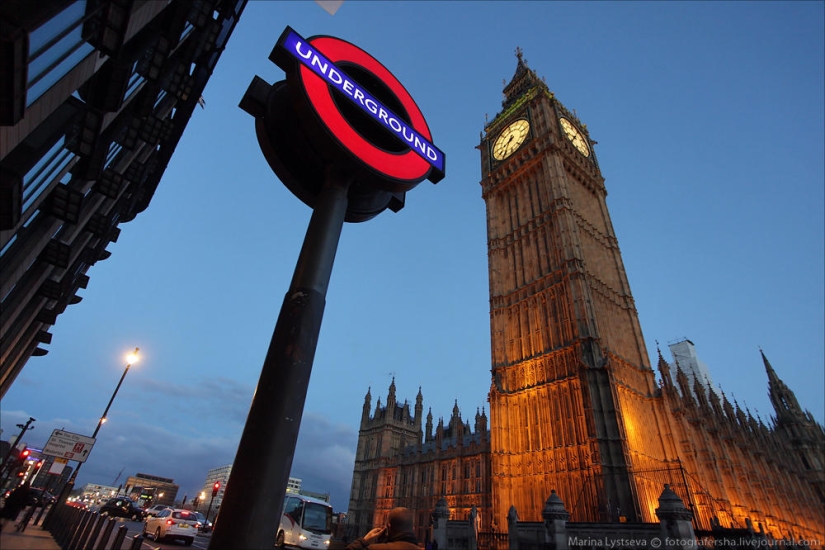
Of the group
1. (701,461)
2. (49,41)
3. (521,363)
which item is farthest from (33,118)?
(701,461)

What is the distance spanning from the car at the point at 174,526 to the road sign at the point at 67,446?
421cm

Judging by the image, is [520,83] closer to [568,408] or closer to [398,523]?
[568,408]

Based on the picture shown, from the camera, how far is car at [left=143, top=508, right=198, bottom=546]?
16.2 meters

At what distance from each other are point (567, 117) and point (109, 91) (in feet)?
172

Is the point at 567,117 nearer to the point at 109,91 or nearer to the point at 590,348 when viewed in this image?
the point at 590,348

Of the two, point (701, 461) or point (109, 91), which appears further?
point (701, 461)

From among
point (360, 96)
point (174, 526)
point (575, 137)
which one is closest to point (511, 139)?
Answer: point (575, 137)

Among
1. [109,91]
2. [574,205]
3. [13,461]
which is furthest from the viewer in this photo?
[574,205]

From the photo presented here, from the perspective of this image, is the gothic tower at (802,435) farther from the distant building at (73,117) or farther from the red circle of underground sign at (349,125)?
the distant building at (73,117)

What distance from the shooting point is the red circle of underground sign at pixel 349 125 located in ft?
17.7

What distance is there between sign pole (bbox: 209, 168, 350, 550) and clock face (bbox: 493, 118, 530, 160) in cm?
4669

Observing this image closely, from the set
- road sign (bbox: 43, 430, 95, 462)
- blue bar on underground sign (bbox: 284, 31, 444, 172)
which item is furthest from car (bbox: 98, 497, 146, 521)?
blue bar on underground sign (bbox: 284, 31, 444, 172)

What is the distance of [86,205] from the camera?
14.6m

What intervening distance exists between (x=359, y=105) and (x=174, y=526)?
19.0 meters
